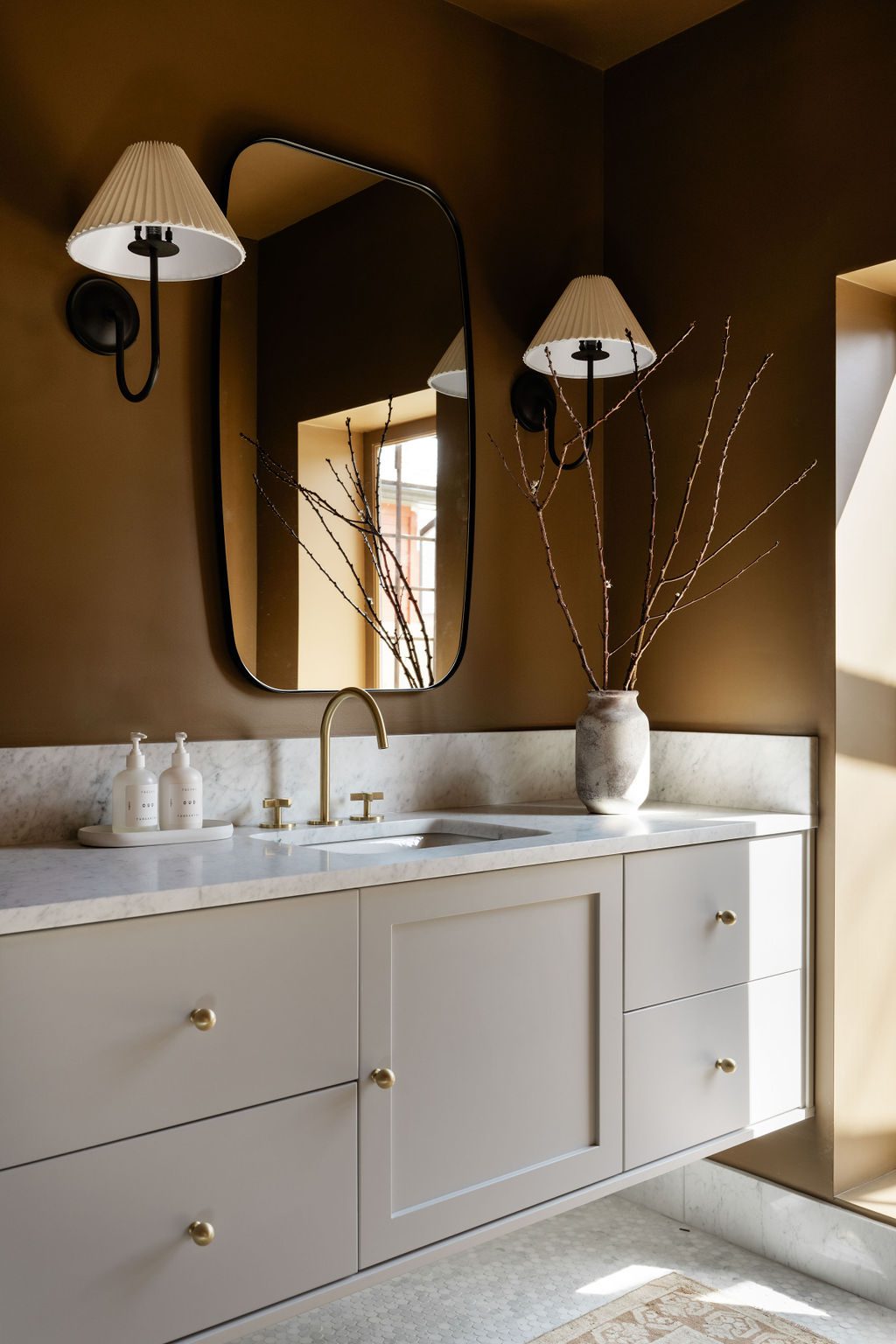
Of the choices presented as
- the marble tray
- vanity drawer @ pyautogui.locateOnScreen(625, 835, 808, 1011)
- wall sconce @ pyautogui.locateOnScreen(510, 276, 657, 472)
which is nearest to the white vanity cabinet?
vanity drawer @ pyautogui.locateOnScreen(625, 835, 808, 1011)

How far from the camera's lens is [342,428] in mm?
2115

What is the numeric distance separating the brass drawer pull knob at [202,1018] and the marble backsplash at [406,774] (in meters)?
0.54

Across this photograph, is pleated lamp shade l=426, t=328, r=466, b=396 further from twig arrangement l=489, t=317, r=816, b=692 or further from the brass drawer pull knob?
the brass drawer pull knob

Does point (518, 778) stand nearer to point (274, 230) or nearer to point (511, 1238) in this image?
point (511, 1238)

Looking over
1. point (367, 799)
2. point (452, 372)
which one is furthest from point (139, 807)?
point (452, 372)

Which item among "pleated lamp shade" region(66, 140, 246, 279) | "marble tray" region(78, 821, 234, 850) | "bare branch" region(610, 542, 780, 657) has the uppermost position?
"pleated lamp shade" region(66, 140, 246, 279)

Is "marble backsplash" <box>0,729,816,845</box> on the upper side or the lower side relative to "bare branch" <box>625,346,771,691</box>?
lower

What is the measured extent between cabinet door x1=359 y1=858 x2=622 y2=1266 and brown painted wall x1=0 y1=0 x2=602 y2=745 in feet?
1.93

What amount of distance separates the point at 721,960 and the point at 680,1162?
0.34m

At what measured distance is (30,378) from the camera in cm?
180

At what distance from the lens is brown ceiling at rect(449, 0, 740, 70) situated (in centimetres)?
239

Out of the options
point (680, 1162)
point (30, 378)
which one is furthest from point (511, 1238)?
point (30, 378)

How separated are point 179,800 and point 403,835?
46 centimetres

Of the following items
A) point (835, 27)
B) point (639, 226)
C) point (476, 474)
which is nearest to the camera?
point (835, 27)
